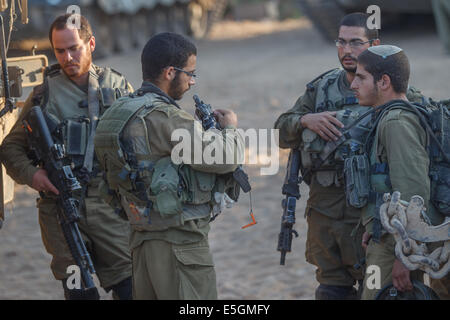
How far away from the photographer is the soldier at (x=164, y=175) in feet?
11.2

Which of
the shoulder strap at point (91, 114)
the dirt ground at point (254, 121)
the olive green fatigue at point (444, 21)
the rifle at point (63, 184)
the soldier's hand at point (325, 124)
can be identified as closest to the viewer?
the soldier's hand at point (325, 124)

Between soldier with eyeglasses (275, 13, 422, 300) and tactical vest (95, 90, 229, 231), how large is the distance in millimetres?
985

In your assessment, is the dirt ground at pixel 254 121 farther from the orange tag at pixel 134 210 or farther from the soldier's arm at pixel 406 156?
the soldier's arm at pixel 406 156

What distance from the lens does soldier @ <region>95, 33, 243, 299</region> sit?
11.2 feet

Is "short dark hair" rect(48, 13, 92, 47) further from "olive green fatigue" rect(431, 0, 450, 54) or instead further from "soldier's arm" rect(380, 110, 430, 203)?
"olive green fatigue" rect(431, 0, 450, 54)

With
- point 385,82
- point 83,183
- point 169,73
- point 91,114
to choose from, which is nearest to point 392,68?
point 385,82

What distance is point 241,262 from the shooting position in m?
6.55

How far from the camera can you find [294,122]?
14.2 feet

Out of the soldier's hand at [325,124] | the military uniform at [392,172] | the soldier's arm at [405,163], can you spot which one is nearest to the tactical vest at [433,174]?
the military uniform at [392,172]

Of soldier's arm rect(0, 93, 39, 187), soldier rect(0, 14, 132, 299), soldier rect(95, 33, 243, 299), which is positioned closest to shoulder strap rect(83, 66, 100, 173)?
soldier rect(0, 14, 132, 299)

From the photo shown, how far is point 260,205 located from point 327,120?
13.1 feet

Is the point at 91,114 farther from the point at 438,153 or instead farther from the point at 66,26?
the point at 438,153

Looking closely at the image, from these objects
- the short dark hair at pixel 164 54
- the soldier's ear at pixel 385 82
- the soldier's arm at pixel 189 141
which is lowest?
the soldier's arm at pixel 189 141

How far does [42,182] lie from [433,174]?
234 centimetres
